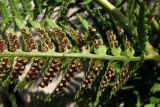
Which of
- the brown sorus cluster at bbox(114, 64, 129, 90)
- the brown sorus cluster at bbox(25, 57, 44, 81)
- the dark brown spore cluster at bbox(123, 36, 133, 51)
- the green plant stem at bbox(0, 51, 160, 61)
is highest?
the dark brown spore cluster at bbox(123, 36, 133, 51)

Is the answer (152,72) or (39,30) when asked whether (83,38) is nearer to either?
(39,30)

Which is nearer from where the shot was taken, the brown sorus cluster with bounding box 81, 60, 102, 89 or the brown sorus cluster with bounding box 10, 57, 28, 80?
the brown sorus cluster with bounding box 10, 57, 28, 80

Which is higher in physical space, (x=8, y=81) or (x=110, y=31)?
(x=110, y=31)

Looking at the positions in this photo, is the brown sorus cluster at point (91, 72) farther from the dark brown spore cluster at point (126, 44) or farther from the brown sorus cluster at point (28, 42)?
the brown sorus cluster at point (28, 42)

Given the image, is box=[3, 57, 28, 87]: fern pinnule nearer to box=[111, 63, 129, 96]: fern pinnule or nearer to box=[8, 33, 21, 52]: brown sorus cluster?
box=[8, 33, 21, 52]: brown sorus cluster

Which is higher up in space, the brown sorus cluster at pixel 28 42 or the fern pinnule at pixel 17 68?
the brown sorus cluster at pixel 28 42

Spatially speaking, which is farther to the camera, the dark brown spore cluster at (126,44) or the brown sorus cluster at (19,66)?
the dark brown spore cluster at (126,44)

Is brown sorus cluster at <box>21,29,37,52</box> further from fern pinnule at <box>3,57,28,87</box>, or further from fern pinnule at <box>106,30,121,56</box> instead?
fern pinnule at <box>106,30,121,56</box>

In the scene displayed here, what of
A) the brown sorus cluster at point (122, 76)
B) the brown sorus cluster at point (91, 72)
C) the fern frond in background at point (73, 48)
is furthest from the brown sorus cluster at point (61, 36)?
the brown sorus cluster at point (122, 76)

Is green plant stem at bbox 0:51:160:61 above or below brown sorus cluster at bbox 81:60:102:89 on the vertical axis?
above

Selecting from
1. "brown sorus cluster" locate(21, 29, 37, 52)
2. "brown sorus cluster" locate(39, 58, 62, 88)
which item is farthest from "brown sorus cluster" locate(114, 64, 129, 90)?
"brown sorus cluster" locate(21, 29, 37, 52)

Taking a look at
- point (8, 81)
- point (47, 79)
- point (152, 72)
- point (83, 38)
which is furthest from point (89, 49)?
point (152, 72)
